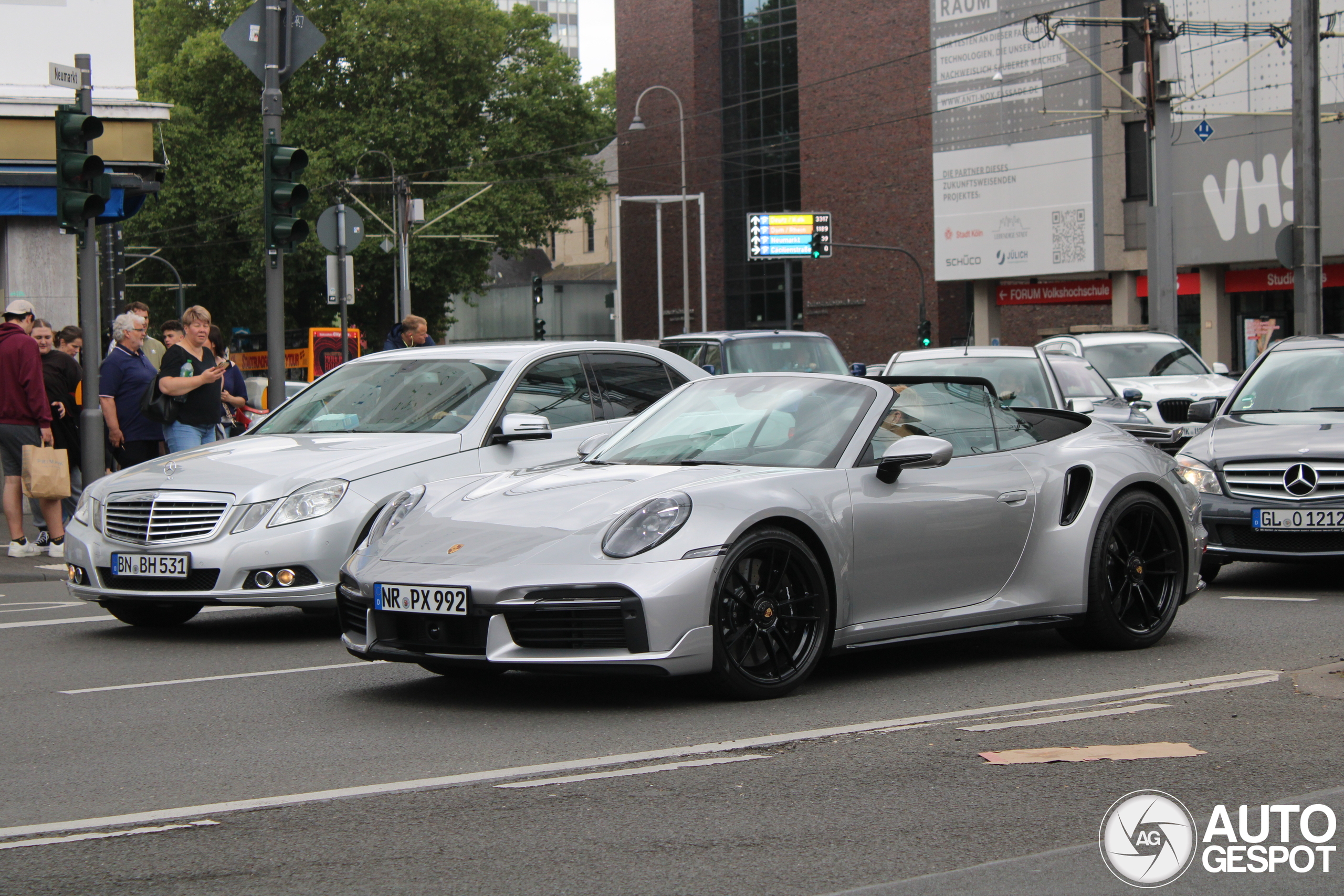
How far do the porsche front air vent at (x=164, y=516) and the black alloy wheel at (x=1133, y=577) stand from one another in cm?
432

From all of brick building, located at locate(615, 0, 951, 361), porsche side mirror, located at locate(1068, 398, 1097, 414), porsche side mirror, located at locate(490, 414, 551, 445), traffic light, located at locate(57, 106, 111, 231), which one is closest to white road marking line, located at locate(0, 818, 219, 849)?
porsche side mirror, located at locate(490, 414, 551, 445)

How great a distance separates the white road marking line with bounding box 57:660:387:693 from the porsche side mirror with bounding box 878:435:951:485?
7.46 ft

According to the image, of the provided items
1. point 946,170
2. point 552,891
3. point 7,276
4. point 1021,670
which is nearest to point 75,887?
point 552,891

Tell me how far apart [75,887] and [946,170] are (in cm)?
5417

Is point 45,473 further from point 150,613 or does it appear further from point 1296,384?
point 1296,384

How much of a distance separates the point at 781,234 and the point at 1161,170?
32.9 metres

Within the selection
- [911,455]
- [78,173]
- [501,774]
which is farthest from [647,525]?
[78,173]

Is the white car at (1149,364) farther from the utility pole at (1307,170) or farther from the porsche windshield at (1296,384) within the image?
the porsche windshield at (1296,384)

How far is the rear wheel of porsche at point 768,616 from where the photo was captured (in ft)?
20.6

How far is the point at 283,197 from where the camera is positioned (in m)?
14.4

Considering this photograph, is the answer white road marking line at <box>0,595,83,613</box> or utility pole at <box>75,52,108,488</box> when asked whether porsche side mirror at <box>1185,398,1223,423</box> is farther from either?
Result: utility pole at <box>75,52,108,488</box>

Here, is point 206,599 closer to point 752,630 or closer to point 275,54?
point 752,630

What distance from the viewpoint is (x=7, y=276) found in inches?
750

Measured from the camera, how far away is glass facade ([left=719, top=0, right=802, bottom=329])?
71562 millimetres
